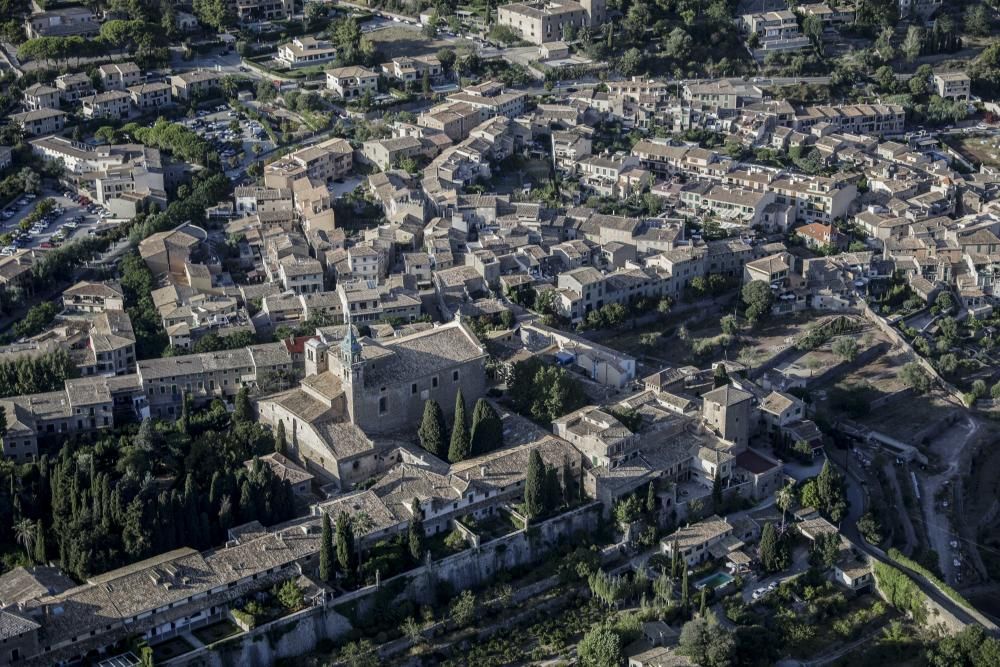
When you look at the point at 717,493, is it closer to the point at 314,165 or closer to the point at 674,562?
the point at 674,562

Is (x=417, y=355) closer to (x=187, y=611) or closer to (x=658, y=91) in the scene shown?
(x=187, y=611)

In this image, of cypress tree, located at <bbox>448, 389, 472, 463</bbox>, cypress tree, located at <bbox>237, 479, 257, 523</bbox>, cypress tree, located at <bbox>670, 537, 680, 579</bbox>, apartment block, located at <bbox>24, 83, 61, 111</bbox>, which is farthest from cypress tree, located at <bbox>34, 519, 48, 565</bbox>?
apartment block, located at <bbox>24, 83, 61, 111</bbox>

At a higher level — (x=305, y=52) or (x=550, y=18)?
(x=550, y=18)

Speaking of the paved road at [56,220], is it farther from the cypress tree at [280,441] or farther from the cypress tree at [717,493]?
the cypress tree at [717,493]

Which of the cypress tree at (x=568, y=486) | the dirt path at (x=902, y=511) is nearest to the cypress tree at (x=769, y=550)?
the dirt path at (x=902, y=511)

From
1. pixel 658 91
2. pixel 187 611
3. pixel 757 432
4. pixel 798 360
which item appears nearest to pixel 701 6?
pixel 658 91

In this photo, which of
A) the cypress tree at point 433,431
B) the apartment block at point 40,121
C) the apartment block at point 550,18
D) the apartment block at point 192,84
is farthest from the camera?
the apartment block at point 550,18

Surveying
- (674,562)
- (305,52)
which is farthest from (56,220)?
(674,562)

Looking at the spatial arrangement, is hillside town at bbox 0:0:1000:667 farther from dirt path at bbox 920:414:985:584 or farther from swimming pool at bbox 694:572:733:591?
swimming pool at bbox 694:572:733:591
